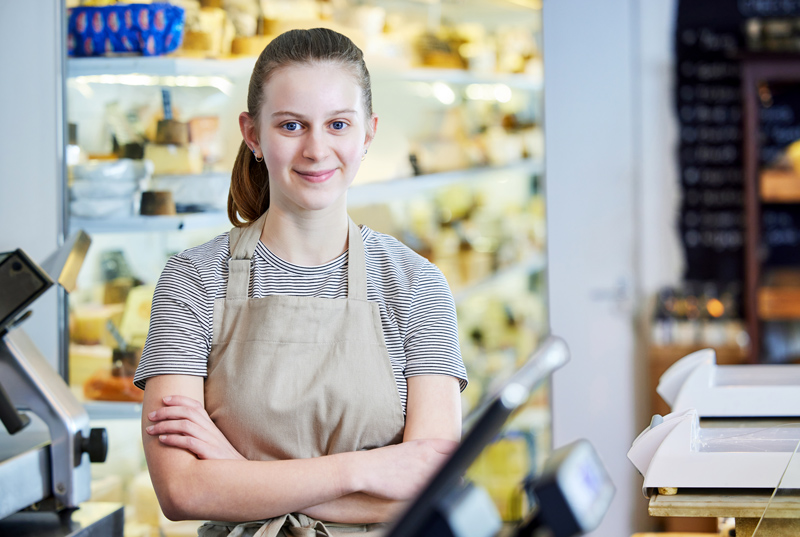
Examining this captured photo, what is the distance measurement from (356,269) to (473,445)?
991 mm

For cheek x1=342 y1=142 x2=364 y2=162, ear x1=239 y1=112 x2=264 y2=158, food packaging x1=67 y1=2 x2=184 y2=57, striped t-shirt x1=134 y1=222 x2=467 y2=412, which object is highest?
food packaging x1=67 y1=2 x2=184 y2=57

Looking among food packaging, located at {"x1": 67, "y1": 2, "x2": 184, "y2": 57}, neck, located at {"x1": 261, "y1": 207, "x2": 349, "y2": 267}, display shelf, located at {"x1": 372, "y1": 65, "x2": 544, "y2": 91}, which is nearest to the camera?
neck, located at {"x1": 261, "y1": 207, "x2": 349, "y2": 267}

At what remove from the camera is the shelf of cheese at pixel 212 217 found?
254 cm

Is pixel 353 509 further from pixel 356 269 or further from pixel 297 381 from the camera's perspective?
pixel 356 269

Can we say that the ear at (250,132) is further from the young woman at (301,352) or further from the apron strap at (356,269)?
the apron strap at (356,269)

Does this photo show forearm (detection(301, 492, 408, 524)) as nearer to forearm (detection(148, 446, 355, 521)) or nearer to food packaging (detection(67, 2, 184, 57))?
forearm (detection(148, 446, 355, 521))

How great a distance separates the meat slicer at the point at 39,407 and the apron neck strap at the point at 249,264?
47 cm

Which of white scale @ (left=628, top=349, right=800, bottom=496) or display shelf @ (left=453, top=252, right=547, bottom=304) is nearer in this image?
white scale @ (left=628, top=349, right=800, bottom=496)

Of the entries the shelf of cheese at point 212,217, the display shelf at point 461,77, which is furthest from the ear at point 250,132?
the display shelf at point 461,77

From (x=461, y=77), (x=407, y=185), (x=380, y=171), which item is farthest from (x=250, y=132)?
(x=461, y=77)

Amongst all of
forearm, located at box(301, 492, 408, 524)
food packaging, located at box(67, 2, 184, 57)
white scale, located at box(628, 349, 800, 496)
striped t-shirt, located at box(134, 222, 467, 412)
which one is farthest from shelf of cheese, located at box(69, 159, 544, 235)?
white scale, located at box(628, 349, 800, 496)

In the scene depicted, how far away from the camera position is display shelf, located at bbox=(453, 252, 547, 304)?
136 inches

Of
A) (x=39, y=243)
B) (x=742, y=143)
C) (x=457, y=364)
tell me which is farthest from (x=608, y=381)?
(x=39, y=243)

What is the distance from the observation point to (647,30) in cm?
357
